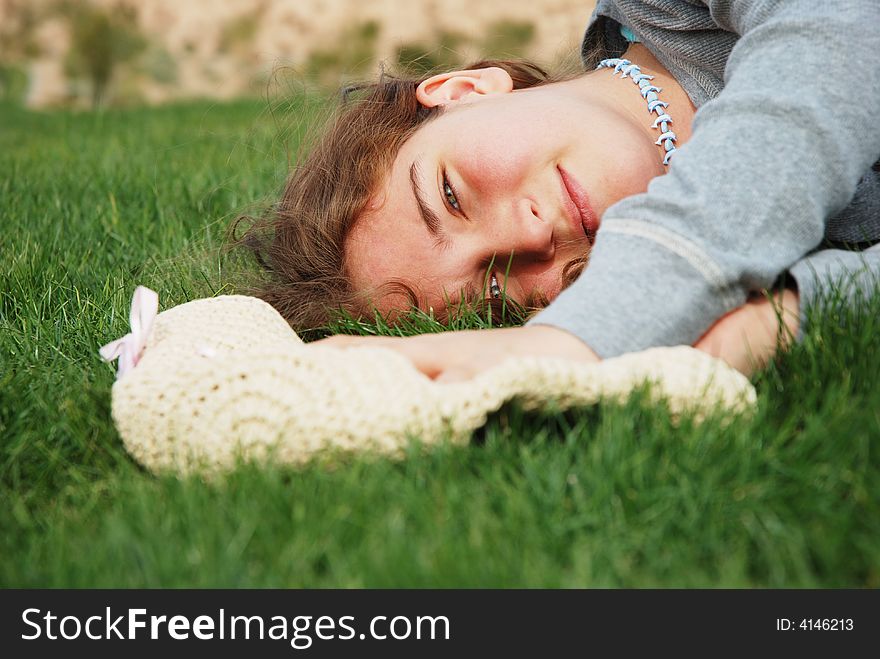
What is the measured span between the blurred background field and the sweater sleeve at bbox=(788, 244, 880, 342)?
1121 cm

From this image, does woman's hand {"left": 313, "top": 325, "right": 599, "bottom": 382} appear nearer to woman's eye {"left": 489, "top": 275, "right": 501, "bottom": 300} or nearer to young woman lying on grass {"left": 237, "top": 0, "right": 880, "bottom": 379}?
young woman lying on grass {"left": 237, "top": 0, "right": 880, "bottom": 379}

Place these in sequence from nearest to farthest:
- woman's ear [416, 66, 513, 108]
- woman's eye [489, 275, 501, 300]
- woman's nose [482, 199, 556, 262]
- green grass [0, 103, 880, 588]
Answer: green grass [0, 103, 880, 588]
woman's nose [482, 199, 556, 262]
woman's eye [489, 275, 501, 300]
woman's ear [416, 66, 513, 108]

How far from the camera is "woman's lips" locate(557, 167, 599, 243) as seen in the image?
176 centimetres

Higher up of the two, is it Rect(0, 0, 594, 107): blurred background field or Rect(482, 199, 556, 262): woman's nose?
Rect(0, 0, 594, 107): blurred background field

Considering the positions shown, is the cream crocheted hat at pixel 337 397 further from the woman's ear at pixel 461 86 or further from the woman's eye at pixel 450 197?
the woman's ear at pixel 461 86

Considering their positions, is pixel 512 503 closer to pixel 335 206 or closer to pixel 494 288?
pixel 494 288

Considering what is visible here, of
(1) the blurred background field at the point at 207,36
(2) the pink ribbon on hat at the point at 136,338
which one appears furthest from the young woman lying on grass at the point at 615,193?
(1) the blurred background field at the point at 207,36

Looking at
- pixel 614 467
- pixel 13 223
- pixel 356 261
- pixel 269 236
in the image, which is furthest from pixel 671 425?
pixel 13 223

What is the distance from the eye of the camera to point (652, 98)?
82.1 inches

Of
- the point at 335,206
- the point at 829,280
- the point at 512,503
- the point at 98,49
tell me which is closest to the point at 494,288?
the point at 335,206

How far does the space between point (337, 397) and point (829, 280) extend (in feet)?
2.65

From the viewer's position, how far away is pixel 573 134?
5.92 feet

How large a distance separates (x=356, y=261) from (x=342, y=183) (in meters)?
0.20

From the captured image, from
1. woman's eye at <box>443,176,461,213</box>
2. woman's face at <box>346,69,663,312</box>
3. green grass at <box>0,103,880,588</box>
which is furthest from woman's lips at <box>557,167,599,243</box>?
green grass at <box>0,103,880,588</box>
